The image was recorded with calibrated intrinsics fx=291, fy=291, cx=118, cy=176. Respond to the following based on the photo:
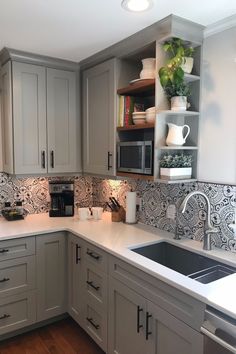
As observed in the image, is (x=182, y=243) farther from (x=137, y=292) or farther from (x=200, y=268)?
(x=137, y=292)

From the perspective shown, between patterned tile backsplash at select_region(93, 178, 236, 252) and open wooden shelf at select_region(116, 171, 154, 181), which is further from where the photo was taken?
open wooden shelf at select_region(116, 171, 154, 181)

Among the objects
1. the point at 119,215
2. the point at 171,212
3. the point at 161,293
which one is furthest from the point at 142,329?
the point at 119,215

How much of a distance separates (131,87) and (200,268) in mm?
1370

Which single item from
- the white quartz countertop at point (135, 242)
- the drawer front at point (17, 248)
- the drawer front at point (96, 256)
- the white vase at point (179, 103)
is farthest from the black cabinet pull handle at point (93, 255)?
the white vase at point (179, 103)

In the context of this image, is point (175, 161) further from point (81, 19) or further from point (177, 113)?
point (81, 19)

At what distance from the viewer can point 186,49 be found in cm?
196

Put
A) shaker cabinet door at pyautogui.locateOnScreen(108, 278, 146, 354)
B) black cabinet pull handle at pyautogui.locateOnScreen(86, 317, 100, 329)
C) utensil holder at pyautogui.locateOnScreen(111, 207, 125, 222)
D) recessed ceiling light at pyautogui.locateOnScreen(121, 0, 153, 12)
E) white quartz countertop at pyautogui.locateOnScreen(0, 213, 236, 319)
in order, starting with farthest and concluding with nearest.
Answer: utensil holder at pyautogui.locateOnScreen(111, 207, 125, 222)
black cabinet pull handle at pyautogui.locateOnScreen(86, 317, 100, 329)
shaker cabinet door at pyautogui.locateOnScreen(108, 278, 146, 354)
recessed ceiling light at pyautogui.locateOnScreen(121, 0, 153, 12)
white quartz countertop at pyautogui.locateOnScreen(0, 213, 236, 319)

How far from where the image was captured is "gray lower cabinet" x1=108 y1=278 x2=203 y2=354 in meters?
1.44

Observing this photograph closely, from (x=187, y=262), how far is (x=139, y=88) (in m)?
1.30

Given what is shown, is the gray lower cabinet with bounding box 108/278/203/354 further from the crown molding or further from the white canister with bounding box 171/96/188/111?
the crown molding

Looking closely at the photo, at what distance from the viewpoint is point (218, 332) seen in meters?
1.24

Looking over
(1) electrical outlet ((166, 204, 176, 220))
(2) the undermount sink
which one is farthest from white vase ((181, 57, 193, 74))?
(2) the undermount sink

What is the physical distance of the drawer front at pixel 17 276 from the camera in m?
2.23

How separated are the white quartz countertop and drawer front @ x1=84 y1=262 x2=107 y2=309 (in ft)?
0.76
